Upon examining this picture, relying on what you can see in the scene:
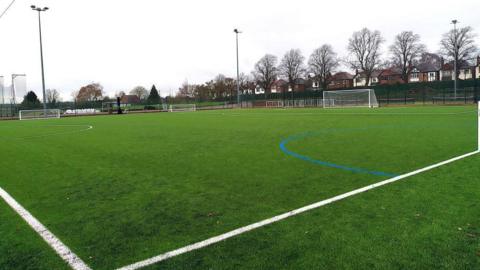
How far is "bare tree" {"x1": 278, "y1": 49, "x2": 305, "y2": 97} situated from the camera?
82.9 m

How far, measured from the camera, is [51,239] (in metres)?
3.26

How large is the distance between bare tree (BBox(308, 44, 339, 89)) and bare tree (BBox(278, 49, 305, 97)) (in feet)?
12.9

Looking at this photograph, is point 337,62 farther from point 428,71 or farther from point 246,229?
point 246,229

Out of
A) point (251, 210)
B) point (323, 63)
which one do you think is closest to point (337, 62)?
point (323, 63)

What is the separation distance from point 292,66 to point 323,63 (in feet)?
28.7

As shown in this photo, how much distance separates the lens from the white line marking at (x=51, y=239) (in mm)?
2777

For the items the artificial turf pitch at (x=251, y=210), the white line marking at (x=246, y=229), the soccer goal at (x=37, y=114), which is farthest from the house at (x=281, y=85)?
the white line marking at (x=246, y=229)

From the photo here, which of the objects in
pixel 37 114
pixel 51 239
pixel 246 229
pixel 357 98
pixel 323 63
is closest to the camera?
pixel 51 239

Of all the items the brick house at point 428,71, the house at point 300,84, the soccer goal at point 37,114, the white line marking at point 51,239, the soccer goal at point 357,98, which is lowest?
the white line marking at point 51,239

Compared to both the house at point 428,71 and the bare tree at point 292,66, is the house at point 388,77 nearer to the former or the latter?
the house at point 428,71

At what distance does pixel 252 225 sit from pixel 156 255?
1049 mm

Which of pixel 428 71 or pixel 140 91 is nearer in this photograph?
pixel 428 71

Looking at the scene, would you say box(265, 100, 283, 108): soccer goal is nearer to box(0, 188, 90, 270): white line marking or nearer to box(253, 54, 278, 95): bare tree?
box(253, 54, 278, 95): bare tree

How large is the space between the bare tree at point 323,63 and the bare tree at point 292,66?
3944 millimetres
